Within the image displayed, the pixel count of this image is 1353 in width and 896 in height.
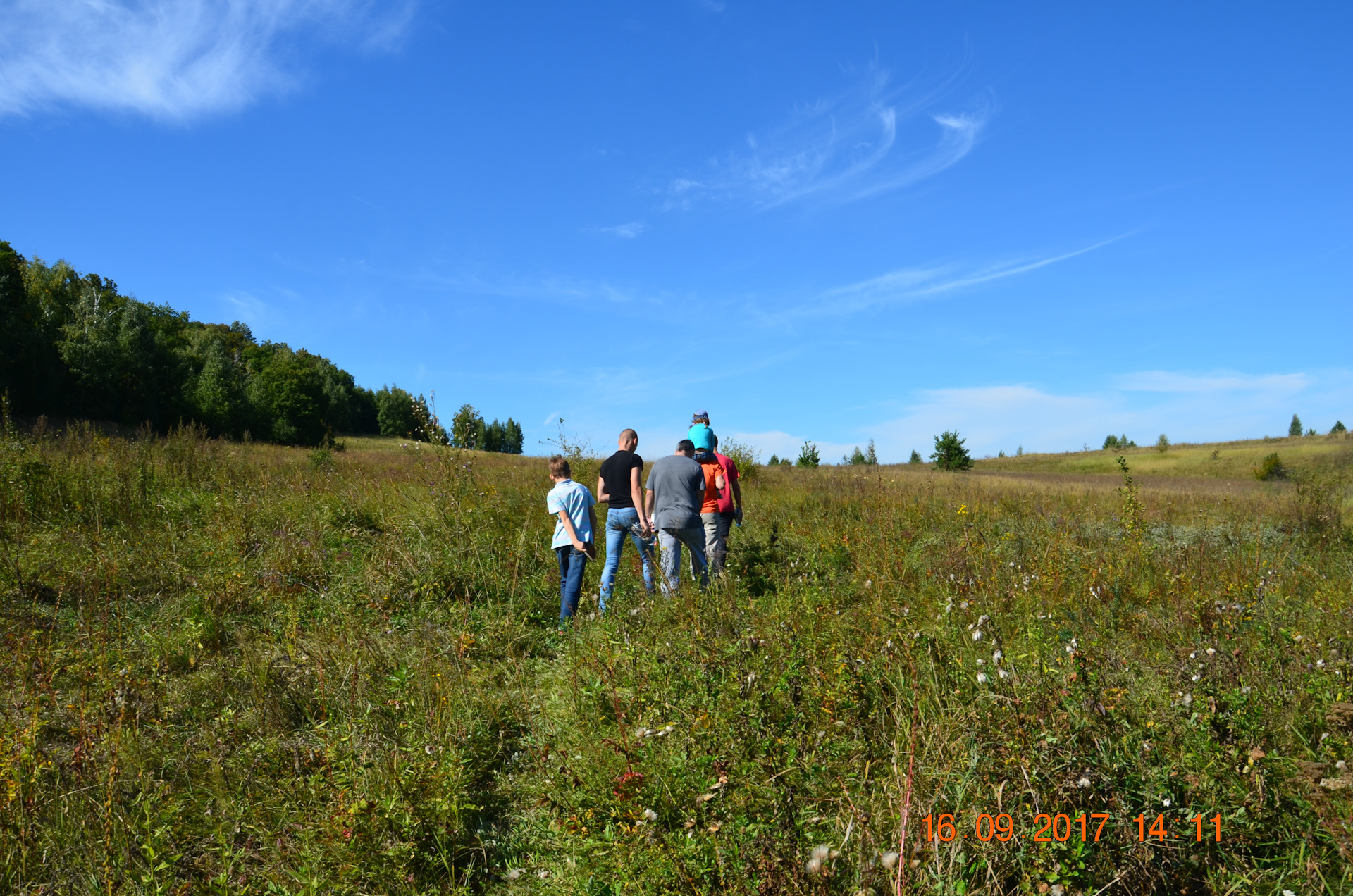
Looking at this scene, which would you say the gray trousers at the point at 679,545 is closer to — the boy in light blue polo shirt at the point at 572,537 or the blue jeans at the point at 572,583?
the boy in light blue polo shirt at the point at 572,537

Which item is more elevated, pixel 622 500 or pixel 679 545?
pixel 622 500

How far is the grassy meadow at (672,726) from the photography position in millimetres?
2426

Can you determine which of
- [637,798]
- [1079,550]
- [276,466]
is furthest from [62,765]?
[276,466]

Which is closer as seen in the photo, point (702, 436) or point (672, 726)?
point (672, 726)

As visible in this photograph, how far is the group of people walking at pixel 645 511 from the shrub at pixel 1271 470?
146 feet

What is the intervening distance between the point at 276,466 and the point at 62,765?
9.67 m

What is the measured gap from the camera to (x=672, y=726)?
10.2 feet

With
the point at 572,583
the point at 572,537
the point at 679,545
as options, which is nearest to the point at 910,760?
the point at 572,583
